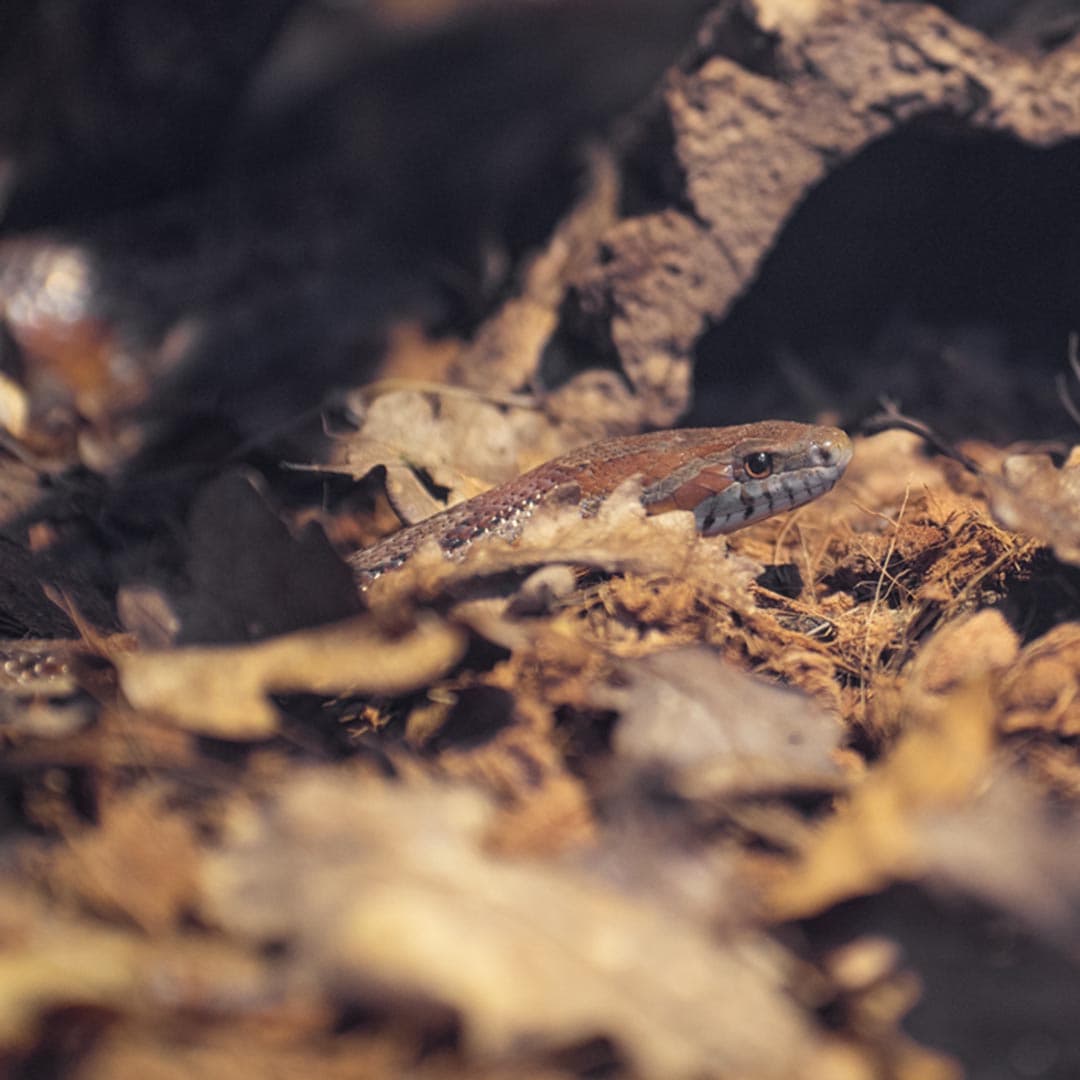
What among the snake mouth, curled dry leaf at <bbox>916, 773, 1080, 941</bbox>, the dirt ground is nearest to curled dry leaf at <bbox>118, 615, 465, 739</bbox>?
the dirt ground

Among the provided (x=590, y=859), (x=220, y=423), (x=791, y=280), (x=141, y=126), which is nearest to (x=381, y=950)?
(x=590, y=859)

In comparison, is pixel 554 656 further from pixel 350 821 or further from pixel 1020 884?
pixel 1020 884

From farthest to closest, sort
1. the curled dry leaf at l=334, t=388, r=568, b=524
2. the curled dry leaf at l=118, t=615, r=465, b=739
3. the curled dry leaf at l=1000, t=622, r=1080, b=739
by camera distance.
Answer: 1. the curled dry leaf at l=334, t=388, r=568, b=524
2. the curled dry leaf at l=1000, t=622, r=1080, b=739
3. the curled dry leaf at l=118, t=615, r=465, b=739

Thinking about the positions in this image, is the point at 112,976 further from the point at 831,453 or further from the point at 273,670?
the point at 831,453

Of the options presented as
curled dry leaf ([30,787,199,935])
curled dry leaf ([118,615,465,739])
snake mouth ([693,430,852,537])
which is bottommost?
snake mouth ([693,430,852,537])

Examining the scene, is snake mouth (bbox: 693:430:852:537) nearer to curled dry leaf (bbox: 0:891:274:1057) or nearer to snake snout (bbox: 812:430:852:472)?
snake snout (bbox: 812:430:852:472)

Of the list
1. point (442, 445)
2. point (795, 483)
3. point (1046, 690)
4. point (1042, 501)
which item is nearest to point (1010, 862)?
point (1046, 690)
